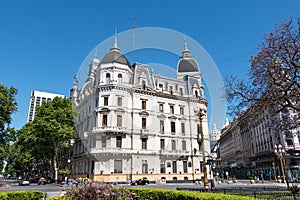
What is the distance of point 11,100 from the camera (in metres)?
31.6

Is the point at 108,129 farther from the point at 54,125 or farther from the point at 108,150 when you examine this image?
the point at 54,125

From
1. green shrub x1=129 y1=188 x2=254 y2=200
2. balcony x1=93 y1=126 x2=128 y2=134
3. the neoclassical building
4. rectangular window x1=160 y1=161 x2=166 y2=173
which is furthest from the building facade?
balcony x1=93 y1=126 x2=128 y2=134

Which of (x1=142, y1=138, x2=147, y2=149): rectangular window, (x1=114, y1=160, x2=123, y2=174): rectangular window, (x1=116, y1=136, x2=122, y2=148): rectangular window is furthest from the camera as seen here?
(x1=142, y1=138, x2=147, y2=149): rectangular window

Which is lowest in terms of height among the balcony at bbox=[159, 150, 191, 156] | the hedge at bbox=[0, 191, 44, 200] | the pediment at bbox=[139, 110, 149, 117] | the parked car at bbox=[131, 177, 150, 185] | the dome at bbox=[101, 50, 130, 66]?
the parked car at bbox=[131, 177, 150, 185]

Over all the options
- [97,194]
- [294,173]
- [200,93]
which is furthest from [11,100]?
[294,173]

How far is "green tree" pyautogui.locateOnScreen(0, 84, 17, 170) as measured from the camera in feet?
99.0

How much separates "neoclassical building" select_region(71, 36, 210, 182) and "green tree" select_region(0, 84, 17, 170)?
37.6ft

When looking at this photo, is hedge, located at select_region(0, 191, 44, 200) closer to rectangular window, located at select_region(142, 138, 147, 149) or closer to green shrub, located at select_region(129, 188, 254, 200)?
green shrub, located at select_region(129, 188, 254, 200)

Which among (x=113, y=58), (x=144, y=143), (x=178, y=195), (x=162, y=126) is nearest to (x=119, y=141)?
(x=144, y=143)

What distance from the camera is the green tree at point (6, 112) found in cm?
3017

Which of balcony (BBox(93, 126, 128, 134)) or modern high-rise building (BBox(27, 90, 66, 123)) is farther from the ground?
modern high-rise building (BBox(27, 90, 66, 123))

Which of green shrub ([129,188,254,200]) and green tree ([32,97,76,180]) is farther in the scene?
green tree ([32,97,76,180])

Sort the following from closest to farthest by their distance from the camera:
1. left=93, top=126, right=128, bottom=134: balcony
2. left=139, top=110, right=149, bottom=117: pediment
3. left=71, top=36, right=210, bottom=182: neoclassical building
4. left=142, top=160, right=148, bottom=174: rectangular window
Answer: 1. left=93, top=126, right=128, bottom=134: balcony
2. left=71, top=36, right=210, bottom=182: neoclassical building
3. left=142, top=160, right=148, bottom=174: rectangular window
4. left=139, top=110, right=149, bottom=117: pediment

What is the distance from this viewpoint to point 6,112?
30641mm
